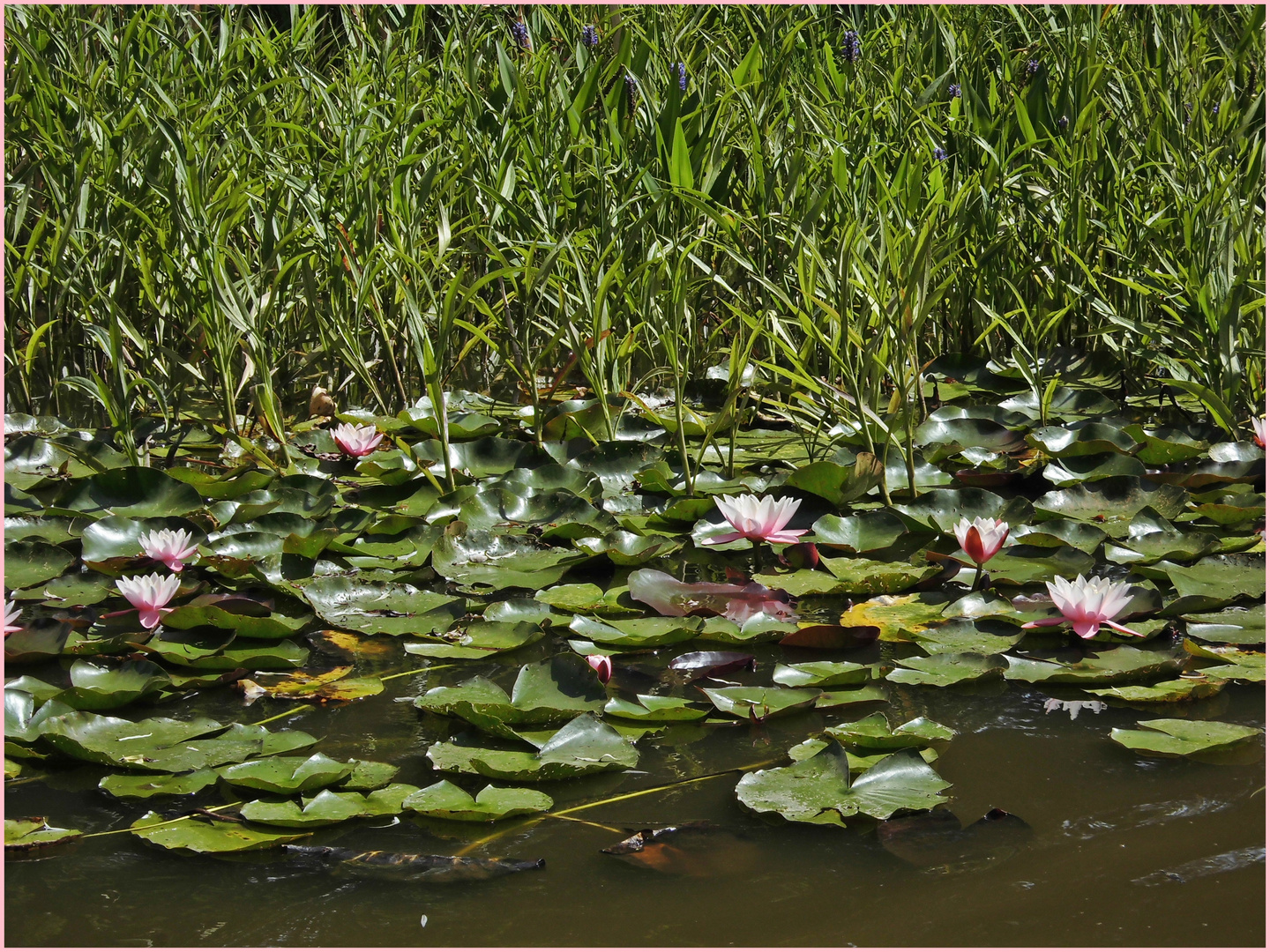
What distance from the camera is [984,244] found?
267cm

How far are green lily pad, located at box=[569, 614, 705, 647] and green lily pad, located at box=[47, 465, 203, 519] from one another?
2.86ft

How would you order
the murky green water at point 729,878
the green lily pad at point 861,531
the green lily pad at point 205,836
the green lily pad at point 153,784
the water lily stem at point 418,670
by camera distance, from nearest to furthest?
the murky green water at point 729,878
the green lily pad at point 205,836
the green lily pad at point 153,784
the water lily stem at point 418,670
the green lily pad at point 861,531

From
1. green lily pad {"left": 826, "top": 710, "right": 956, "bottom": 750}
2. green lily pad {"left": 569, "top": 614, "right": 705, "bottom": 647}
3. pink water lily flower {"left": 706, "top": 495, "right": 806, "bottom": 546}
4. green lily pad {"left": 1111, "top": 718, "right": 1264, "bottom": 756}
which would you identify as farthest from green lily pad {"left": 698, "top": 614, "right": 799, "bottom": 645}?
green lily pad {"left": 1111, "top": 718, "right": 1264, "bottom": 756}

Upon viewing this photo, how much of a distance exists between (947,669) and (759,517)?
421mm

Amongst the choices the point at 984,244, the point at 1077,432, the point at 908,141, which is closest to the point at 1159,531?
the point at 1077,432

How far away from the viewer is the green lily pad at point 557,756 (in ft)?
4.17

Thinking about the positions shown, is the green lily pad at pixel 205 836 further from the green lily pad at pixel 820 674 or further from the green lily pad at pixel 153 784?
the green lily pad at pixel 820 674

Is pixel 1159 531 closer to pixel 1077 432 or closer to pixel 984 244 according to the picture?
pixel 1077 432

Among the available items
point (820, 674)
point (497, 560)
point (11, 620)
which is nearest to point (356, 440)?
point (497, 560)

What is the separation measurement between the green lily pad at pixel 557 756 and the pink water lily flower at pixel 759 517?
532 millimetres

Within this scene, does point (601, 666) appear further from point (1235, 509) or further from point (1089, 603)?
point (1235, 509)

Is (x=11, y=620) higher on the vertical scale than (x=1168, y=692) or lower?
higher

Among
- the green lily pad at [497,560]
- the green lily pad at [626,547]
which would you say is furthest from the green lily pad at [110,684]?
the green lily pad at [626,547]

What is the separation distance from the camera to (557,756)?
129 cm
